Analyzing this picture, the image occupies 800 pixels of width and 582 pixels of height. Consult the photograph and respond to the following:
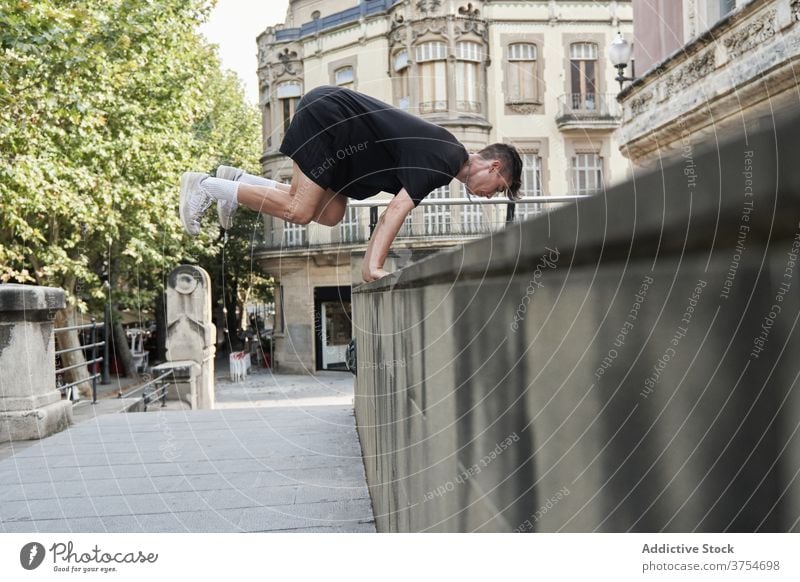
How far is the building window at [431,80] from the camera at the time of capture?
16.5 feet

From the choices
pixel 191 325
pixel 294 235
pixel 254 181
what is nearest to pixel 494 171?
pixel 254 181

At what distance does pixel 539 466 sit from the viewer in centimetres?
60

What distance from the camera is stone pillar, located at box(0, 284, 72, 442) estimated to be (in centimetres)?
385

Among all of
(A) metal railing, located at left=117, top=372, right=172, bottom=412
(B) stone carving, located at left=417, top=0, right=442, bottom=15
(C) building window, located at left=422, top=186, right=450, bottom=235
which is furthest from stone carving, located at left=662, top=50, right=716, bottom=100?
(A) metal railing, located at left=117, top=372, right=172, bottom=412

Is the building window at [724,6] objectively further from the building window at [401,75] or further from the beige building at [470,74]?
the building window at [401,75]

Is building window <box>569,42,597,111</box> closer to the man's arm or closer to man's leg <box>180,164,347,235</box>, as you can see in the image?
man's leg <box>180,164,347,235</box>

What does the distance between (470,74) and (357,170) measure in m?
2.41

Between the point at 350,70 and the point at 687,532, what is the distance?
203 inches

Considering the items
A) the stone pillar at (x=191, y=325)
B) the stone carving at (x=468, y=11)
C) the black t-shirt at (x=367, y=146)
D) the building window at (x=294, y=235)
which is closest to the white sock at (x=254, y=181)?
the black t-shirt at (x=367, y=146)

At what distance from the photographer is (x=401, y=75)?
5723 mm

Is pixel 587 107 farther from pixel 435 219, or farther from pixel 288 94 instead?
pixel 435 219
